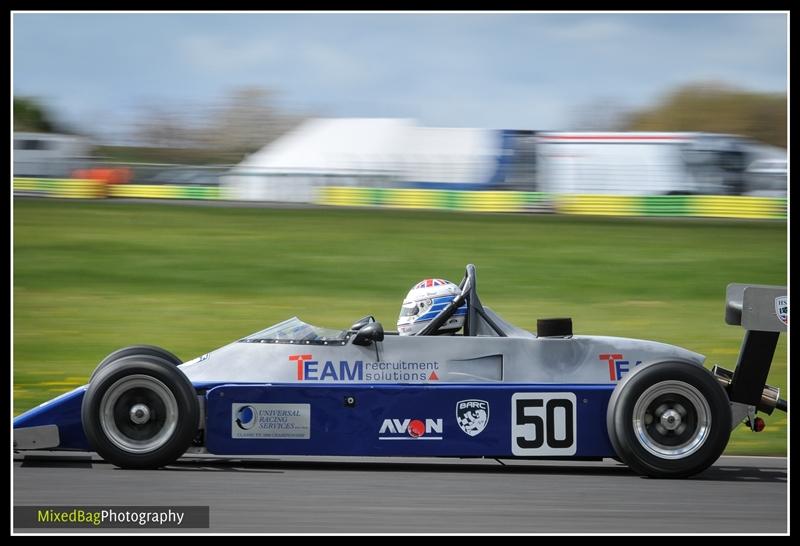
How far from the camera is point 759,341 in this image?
25.0 feet

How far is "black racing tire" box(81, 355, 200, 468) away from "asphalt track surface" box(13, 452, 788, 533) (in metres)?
0.14

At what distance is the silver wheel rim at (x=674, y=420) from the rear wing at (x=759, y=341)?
486mm

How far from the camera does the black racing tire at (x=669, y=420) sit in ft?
23.6

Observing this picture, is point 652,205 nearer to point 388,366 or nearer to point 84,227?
point 84,227

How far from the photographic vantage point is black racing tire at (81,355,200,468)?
712 centimetres

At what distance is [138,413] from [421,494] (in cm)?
201

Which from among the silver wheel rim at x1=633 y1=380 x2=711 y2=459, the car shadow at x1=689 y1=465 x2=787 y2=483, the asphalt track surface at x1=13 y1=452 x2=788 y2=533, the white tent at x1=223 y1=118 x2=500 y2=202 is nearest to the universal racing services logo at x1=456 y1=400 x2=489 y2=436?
the asphalt track surface at x1=13 y1=452 x2=788 y2=533

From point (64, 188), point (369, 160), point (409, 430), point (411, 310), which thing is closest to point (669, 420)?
point (409, 430)

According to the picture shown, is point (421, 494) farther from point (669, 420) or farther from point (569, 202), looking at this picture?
point (569, 202)

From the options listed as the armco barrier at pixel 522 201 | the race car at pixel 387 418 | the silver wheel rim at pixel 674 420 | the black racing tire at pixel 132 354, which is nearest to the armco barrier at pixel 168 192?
the armco barrier at pixel 522 201

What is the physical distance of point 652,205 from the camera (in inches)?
1064

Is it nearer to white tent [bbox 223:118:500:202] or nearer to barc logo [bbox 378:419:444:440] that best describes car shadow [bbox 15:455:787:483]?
barc logo [bbox 378:419:444:440]

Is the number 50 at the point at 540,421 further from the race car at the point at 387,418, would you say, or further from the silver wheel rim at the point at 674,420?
the silver wheel rim at the point at 674,420

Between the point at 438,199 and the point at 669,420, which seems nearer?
the point at 669,420
